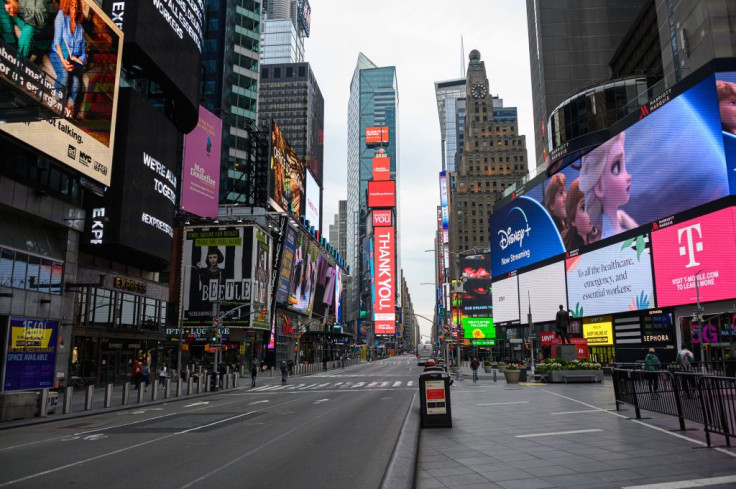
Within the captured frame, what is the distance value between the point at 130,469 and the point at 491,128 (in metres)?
158

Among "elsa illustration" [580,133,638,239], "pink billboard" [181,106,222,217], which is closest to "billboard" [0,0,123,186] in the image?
"pink billboard" [181,106,222,217]

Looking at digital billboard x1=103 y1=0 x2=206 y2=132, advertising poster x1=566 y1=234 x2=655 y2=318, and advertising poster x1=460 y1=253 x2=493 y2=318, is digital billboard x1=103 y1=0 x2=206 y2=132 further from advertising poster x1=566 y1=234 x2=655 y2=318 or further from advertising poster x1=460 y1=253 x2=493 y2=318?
advertising poster x1=460 y1=253 x2=493 y2=318

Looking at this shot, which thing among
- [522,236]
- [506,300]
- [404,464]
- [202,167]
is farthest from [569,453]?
[506,300]

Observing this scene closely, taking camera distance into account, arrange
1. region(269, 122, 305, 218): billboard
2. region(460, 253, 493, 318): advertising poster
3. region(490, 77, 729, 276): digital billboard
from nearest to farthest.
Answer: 1. region(490, 77, 729, 276): digital billboard
2. region(269, 122, 305, 218): billboard
3. region(460, 253, 493, 318): advertising poster

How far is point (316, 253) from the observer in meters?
97.7

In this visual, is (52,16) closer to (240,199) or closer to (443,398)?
(443,398)

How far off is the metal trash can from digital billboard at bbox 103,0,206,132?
110ft

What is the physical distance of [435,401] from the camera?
1434 cm

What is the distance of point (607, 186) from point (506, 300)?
100.0ft

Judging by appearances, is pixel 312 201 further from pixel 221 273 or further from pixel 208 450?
pixel 208 450

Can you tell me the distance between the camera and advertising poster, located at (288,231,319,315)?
83.5 m

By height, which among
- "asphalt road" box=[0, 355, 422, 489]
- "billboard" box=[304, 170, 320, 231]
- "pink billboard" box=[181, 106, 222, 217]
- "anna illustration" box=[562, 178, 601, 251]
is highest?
"billboard" box=[304, 170, 320, 231]

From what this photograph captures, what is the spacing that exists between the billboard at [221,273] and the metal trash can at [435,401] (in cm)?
5095

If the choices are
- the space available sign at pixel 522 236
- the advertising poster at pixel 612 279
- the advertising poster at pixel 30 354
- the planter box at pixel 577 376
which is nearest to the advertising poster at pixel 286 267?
the space available sign at pixel 522 236
